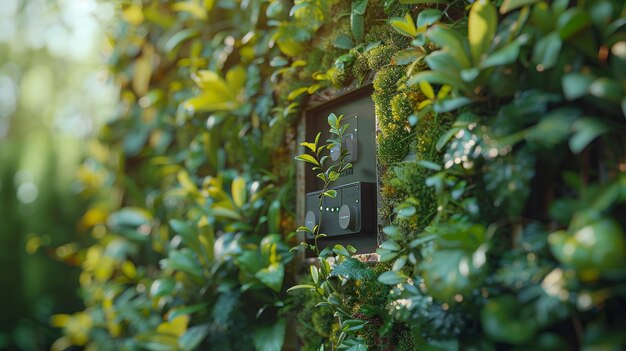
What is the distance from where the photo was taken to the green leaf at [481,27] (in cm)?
122

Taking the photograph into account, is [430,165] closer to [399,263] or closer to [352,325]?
[399,263]

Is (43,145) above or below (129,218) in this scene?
above

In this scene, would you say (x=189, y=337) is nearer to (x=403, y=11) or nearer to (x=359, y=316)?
(x=359, y=316)

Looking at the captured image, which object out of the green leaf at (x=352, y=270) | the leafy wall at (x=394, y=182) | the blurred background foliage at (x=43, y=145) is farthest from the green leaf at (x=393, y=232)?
the blurred background foliage at (x=43, y=145)

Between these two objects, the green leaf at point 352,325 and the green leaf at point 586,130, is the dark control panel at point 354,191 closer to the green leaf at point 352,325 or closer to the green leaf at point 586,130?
the green leaf at point 352,325

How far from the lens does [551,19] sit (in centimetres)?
116

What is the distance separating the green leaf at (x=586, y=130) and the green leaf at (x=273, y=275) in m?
1.09

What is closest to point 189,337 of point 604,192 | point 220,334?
point 220,334

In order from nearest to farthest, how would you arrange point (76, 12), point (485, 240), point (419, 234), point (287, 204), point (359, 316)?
1. point (485, 240)
2. point (419, 234)
3. point (359, 316)
4. point (287, 204)
5. point (76, 12)

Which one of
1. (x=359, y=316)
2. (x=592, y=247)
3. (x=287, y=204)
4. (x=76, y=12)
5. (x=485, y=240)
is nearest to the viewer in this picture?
(x=592, y=247)

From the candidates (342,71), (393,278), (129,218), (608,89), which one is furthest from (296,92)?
(129,218)

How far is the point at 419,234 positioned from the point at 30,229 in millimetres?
2950

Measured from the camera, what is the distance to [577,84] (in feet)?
3.39

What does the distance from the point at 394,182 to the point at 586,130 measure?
0.61m
